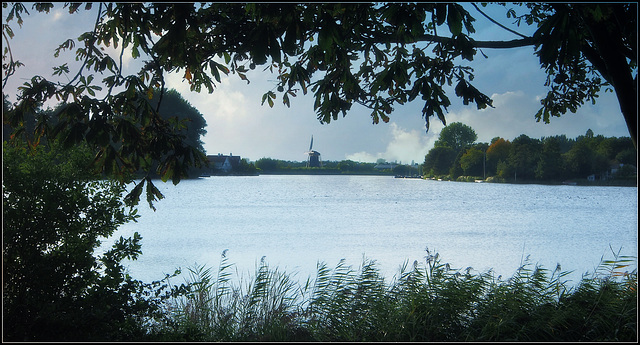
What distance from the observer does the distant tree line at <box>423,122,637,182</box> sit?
15602 mm

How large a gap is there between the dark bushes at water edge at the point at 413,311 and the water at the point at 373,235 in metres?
0.85

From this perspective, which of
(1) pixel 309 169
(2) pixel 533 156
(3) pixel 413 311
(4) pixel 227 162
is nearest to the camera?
(3) pixel 413 311

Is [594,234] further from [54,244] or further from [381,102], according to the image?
[54,244]

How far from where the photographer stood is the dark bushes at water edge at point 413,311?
14.0 ft

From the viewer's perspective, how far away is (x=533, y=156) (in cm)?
2073

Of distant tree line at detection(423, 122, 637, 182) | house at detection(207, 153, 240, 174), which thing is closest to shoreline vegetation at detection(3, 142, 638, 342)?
house at detection(207, 153, 240, 174)

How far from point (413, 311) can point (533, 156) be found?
18.4m

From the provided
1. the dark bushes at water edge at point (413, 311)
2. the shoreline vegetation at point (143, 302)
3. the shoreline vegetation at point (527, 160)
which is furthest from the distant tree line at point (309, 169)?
the shoreline vegetation at point (143, 302)

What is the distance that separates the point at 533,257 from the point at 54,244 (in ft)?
28.9

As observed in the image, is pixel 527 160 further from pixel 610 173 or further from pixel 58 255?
pixel 58 255

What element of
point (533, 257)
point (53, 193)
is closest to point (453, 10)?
point (53, 193)

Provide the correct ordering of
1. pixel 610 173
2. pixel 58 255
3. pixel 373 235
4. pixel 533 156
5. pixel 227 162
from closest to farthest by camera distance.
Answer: pixel 58 255 → pixel 373 235 → pixel 227 162 → pixel 610 173 → pixel 533 156

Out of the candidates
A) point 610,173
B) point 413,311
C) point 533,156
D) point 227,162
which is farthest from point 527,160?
point 413,311

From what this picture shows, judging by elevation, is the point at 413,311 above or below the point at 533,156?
below
